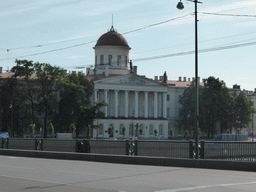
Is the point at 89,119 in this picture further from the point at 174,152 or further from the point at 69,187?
the point at 69,187

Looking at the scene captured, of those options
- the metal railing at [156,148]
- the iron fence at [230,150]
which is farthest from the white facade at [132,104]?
the iron fence at [230,150]

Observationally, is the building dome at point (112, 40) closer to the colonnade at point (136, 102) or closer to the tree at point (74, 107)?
the colonnade at point (136, 102)

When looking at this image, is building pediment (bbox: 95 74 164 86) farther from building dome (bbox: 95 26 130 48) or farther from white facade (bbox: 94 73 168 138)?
building dome (bbox: 95 26 130 48)

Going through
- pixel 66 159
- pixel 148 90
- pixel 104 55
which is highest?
pixel 104 55

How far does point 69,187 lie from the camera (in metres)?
13.6

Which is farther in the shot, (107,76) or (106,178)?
(107,76)

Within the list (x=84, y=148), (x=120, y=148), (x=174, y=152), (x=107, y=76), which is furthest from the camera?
(x=107, y=76)

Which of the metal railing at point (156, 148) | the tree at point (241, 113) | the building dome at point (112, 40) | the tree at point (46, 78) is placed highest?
the building dome at point (112, 40)

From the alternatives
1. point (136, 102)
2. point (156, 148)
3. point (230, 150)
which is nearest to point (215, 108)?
point (136, 102)

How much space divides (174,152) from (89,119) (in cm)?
7325

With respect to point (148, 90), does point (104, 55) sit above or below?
above

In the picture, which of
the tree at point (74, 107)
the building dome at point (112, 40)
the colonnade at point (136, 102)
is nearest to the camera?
the tree at point (74, 107)

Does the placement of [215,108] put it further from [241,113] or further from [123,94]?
[123,94]

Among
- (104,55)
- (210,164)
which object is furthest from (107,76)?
(210,164)
